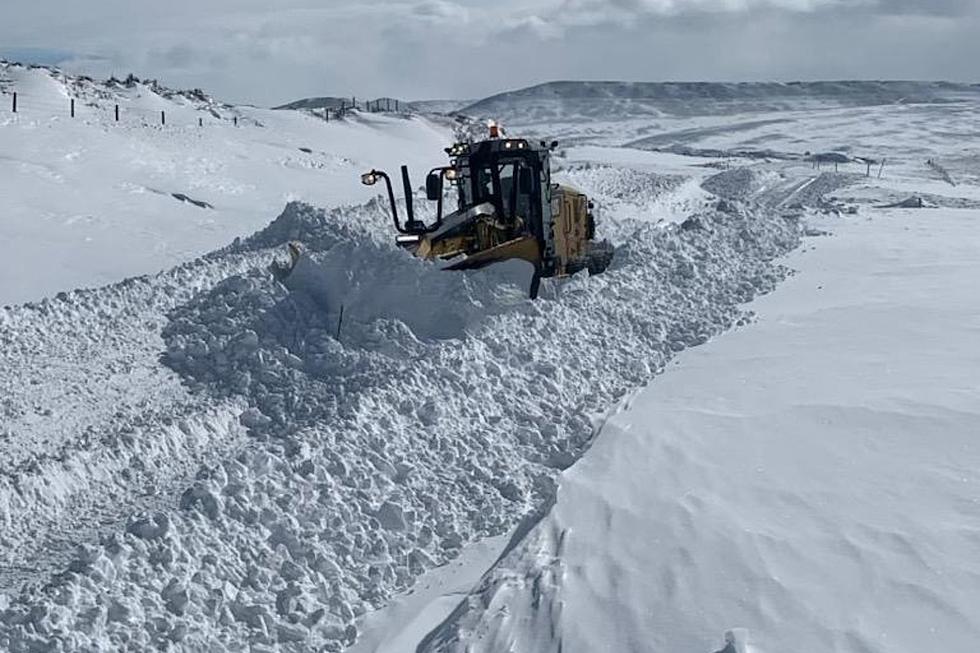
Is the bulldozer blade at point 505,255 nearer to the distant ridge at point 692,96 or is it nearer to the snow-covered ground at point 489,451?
the snow-covered ground at point 489,451

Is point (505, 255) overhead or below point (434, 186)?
below

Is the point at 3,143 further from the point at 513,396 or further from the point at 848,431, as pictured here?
the point at 848,431

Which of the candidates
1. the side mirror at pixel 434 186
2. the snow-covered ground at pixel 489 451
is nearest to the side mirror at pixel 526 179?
the side mirror at pixel 434 186

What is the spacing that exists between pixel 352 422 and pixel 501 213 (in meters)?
6.13

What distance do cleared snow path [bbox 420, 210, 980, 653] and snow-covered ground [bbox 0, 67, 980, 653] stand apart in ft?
0.08

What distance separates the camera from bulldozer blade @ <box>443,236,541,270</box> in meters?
11.8

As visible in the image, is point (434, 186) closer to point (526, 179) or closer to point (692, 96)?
point (526, 179)

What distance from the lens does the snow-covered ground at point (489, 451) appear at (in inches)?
219

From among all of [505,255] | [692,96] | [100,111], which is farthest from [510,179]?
[692,96]

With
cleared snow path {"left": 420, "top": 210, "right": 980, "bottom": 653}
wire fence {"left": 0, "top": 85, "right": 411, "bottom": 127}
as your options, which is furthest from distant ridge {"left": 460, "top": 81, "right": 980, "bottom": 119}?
cleared snow path {"left": 420, "top": 210, "right": 980, "bottom": 653}

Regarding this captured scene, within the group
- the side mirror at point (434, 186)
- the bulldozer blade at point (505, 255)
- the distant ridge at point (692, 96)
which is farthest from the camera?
the distant ridge at point (692, 96)

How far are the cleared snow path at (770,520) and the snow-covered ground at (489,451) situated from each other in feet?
0.08

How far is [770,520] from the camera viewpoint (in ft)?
20.5

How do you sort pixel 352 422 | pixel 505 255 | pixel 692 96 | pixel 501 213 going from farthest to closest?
1. pixel 692 96
2. pixel 501 213
3. pixel 505 255
4. pixel 352 422
